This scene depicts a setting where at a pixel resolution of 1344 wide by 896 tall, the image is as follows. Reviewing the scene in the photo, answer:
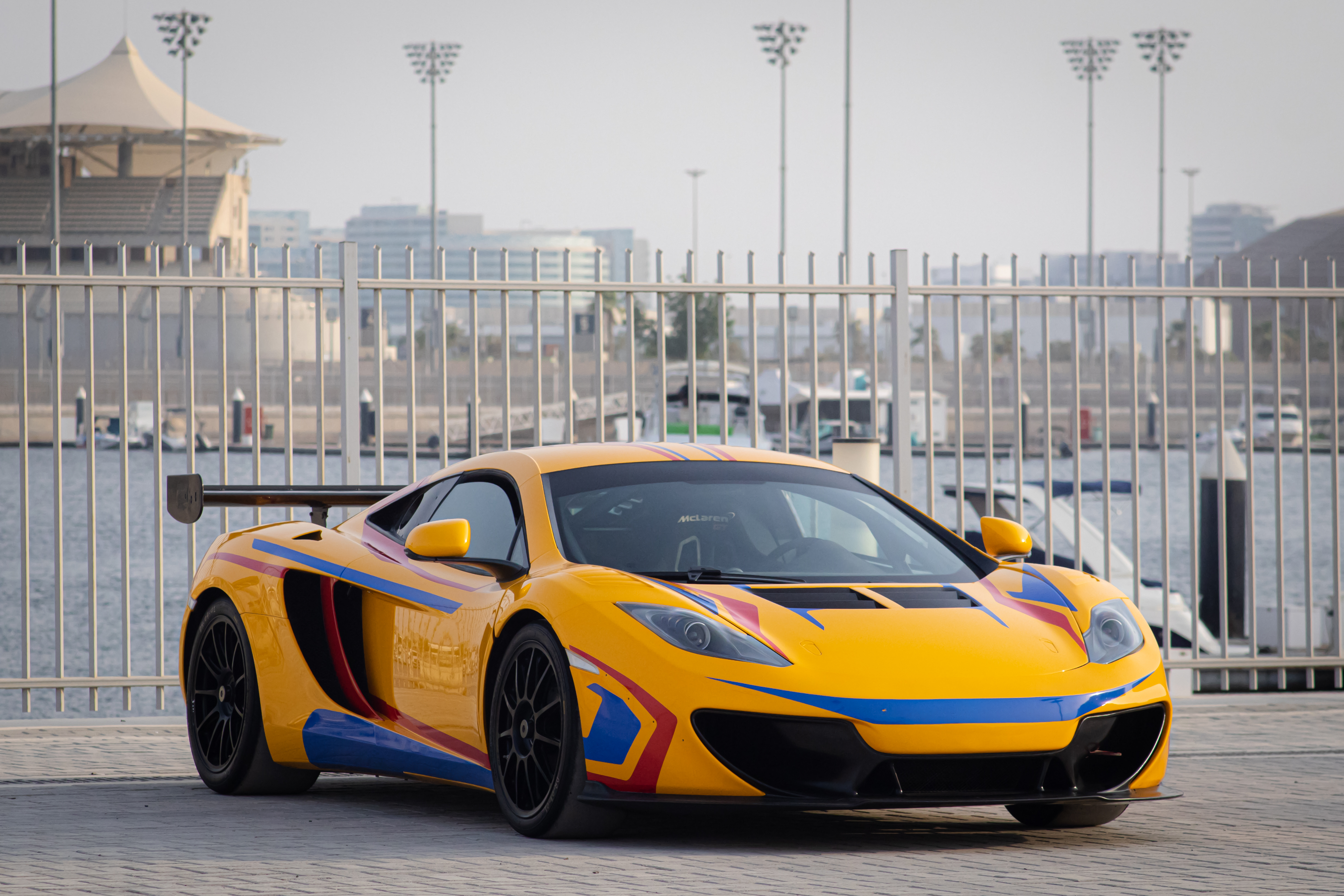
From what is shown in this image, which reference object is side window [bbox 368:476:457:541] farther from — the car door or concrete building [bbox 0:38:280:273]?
concrete building [bbox 0:38:280:273]

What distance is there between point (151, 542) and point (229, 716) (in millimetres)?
43169

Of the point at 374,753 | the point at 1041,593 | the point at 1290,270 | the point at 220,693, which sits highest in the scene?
the point at 1290,270

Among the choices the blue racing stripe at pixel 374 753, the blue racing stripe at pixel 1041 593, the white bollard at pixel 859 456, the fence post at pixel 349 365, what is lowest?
the blue racing stripe at pixel 374 753

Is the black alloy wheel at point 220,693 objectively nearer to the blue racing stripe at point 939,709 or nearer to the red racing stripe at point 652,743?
the red racing stripe at point 652,743

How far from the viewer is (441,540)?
17.3 ft

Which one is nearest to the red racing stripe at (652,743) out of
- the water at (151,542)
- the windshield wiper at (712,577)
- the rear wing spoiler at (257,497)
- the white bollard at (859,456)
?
the windshield wiper at (712,577)

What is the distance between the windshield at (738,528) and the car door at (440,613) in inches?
9.8

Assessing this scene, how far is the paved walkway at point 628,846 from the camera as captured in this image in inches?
174

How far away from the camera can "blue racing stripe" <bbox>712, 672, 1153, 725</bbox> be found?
4660 millimetres

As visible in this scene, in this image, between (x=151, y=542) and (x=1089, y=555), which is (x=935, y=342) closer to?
(x=151, y=542)

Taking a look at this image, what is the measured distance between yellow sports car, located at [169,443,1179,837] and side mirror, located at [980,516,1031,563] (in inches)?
0.5

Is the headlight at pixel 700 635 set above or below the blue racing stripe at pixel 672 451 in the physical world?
below

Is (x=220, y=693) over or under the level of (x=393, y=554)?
under

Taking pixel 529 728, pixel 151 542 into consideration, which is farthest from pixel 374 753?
pixel 151 542
